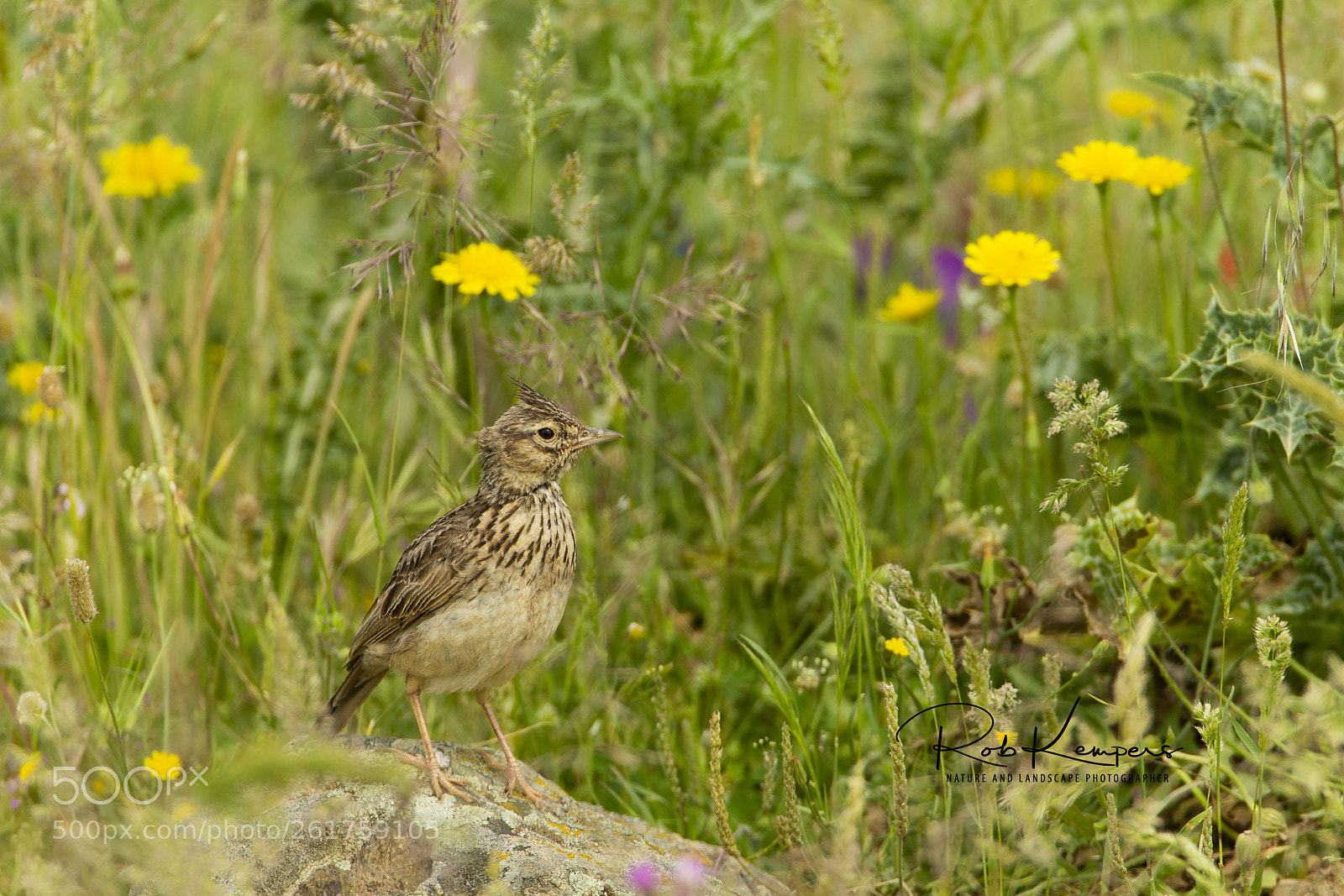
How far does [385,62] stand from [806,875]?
11.0 ft

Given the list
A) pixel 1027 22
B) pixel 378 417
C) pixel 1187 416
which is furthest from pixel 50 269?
pixel 1027 22

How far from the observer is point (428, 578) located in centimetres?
320

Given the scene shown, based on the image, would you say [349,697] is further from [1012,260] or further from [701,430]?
[1012,260]

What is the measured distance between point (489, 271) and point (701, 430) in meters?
1.57

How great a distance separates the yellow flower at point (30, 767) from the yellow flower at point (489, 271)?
66.8 inches

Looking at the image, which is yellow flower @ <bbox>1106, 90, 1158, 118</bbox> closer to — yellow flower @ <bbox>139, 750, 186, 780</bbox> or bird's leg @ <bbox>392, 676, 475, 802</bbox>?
bird's leg @ <bbox>392, 676, 475, 802</bbox>

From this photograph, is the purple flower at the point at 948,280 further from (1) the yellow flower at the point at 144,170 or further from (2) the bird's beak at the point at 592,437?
(1) the yellow flower at the point at 144,170

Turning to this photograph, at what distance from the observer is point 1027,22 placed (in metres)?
7.45

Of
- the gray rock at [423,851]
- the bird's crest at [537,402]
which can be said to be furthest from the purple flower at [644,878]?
the bird's crest at [537,402]

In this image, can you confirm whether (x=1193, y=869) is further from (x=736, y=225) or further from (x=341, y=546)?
(x=736, y=225)

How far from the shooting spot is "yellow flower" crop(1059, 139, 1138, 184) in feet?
11.8

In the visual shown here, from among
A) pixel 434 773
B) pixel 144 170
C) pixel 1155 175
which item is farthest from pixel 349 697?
pixel 1155 175

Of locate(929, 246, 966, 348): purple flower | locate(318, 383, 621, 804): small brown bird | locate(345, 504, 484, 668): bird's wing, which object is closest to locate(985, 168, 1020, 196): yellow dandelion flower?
locate(929, 246, 966, 348): purple flower

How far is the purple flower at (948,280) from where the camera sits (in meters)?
5.64
